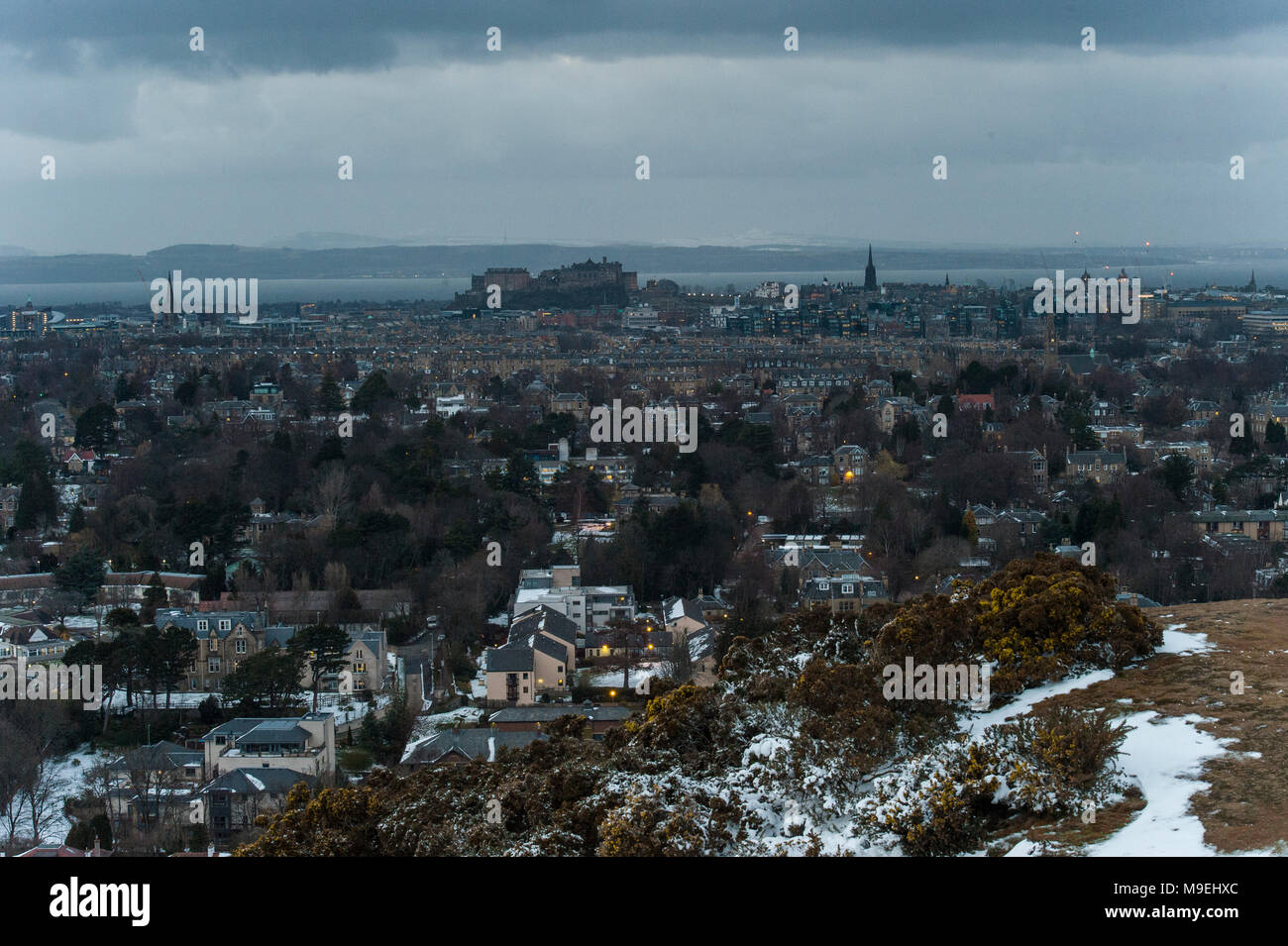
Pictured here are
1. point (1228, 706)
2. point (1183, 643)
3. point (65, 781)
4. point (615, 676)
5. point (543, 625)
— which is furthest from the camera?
point (543, 625)

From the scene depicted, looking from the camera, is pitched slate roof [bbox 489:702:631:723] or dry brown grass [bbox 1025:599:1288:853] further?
pitched slate roof [bbox 489:702:631:723]

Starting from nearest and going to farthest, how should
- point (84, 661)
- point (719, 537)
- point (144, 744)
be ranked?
point (144, 744) < point (84, 661) < point (719, 537)

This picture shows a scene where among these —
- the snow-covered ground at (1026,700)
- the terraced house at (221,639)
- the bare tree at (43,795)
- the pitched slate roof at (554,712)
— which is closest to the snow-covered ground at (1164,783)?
the snow-covered ground at (1026,700)

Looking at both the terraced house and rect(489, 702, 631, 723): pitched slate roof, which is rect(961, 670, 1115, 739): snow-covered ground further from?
the terraced house

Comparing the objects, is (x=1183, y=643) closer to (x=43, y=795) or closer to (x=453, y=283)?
(x=43, y=795)

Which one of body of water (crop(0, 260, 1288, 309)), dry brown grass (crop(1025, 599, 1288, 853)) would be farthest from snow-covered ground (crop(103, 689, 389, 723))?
body of water (crop(0, 260, 1288, 309))

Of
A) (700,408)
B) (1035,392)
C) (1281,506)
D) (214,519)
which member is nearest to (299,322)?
(700,408)

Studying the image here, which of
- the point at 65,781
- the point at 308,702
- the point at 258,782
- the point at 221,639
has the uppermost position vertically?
the point at 221,639

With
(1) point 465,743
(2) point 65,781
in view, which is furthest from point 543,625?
(2) point 65,781
